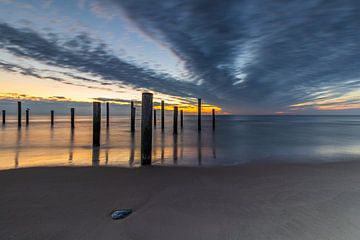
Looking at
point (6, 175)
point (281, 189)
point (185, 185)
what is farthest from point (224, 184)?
point (6, 175)

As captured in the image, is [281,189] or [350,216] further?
[281,189]

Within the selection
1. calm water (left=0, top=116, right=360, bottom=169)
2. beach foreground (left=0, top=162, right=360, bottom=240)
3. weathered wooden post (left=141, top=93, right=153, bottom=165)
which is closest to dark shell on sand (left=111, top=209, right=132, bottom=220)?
beach foreground (left=0, top=162, right=360, bottom=240)

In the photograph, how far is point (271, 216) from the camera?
2.83 meters

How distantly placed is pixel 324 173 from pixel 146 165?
5051 mm

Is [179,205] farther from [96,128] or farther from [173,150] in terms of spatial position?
[96,128]

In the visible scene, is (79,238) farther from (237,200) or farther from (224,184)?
(224,184)

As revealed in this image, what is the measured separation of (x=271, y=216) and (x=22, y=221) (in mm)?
3528

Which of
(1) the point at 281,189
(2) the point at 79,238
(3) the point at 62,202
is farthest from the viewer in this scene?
(1) the point at 281,189

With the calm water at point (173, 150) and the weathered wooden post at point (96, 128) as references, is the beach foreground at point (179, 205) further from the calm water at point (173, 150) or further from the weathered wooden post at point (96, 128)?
the weathered wooden post at point (96, 128)

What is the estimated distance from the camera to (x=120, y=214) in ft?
9.17

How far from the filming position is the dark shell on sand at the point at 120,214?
275 centimetres

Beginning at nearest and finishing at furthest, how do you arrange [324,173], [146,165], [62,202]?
1. [62,202]
2. [324,173]
3. [146,165]

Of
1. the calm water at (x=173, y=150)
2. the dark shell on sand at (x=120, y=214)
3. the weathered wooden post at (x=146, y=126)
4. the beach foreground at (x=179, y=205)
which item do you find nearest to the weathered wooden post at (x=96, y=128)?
the calm water at (x=173, y=150)

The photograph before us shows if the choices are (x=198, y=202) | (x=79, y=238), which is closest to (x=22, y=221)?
(x=79, y=238)
